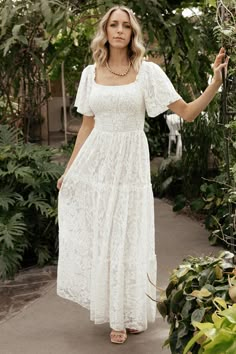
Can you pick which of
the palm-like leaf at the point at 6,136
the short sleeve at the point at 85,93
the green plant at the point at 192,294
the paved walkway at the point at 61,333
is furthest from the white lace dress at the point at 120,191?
the palm-like leaf at the point at 6,136

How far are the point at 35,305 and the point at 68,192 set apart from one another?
3.02 feet

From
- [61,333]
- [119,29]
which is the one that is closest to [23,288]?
[61,333]

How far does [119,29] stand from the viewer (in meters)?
2.85

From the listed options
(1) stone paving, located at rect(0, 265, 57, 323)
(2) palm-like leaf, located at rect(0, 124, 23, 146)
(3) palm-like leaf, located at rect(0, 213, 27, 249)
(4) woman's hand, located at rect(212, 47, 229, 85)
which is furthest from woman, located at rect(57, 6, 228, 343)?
(2) palm-like leaf, located at rect(0, 124, 23, 146)

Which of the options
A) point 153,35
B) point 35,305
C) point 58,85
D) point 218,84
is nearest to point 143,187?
point 218,84

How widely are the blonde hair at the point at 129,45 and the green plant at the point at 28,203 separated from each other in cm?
159

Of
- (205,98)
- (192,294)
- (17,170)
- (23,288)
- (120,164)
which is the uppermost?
(205,98)

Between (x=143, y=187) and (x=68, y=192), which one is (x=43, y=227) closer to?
(x=68, y=192)

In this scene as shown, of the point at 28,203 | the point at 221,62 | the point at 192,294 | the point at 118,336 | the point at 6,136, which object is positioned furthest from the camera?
the point at 6,136

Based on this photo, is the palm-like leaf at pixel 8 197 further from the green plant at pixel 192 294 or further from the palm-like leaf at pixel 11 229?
the green plant at pixel 192 294

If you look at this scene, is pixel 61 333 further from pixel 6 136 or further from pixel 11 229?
pixel 6 136

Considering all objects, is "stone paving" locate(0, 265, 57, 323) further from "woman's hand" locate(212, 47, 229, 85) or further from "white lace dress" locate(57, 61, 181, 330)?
"woman's hand" locate(212, 47, 229, 85)

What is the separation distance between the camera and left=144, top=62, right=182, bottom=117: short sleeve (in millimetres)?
2850

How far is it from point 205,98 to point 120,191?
0.64 m
